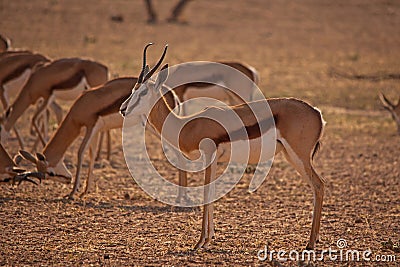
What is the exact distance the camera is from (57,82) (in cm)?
1145

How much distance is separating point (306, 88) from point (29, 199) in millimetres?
11897

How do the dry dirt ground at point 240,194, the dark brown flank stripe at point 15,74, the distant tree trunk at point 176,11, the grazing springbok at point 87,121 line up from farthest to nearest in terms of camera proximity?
the distant tree trunk at point 176,11
the dark brown flank stripe at point 15,74
the grazing springbok at point 87,121
the dry dirt ground at point 240,194

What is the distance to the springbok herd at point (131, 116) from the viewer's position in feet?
24.5

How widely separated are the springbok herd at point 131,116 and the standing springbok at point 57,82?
0.02 metres

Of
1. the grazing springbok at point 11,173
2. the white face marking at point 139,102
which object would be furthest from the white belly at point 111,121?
the white face marking at point 139,102

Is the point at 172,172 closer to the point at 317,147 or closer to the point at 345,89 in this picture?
the point at 317,147

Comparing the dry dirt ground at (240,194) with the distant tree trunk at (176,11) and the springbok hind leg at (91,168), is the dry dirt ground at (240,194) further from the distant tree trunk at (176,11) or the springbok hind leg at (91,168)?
the distant tree trunk at (176,11)

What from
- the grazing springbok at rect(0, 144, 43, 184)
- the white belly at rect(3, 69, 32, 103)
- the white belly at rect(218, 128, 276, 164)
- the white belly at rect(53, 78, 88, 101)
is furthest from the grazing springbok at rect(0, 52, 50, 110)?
the white belly at rect(218, 128, 276, 164)

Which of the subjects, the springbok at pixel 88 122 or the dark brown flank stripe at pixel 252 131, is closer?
the dark brown flank stripe at pixel 252 131

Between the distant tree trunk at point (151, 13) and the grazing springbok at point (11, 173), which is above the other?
the distant tree trunk at point (151, 13)

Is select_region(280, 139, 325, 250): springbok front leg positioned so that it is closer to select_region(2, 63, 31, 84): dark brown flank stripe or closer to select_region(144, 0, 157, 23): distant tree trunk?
select_region(2, 63, 31, 84): dark brown flank stripe

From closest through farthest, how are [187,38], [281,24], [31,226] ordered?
1. [31,226]
2. [187,38]
3. [281,24]

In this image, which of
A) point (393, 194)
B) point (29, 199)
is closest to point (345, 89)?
point (393, 194)

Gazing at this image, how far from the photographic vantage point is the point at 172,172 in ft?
37.3
